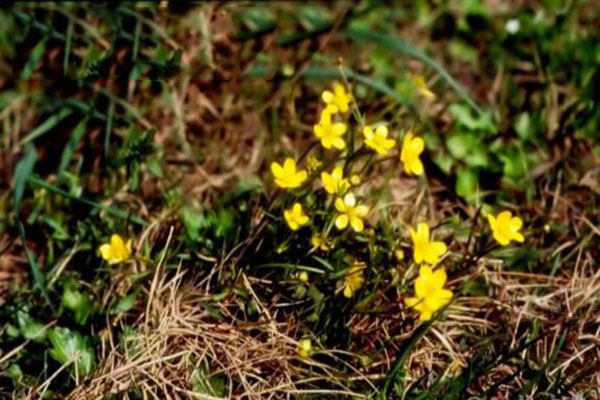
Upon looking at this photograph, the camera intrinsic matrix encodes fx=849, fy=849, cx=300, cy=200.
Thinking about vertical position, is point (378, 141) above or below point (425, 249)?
Answer: above

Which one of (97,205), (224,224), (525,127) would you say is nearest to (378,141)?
(224,224)

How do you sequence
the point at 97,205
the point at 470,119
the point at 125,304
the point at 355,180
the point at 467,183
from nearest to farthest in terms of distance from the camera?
the point at 355,180, the point at 125,304, the point at 97,205, the point at 467,183, the point at 470,119

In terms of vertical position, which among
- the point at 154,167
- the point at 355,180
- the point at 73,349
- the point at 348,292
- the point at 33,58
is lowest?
the point at 73,349

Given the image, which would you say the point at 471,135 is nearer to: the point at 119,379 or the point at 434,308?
the point at 434,308

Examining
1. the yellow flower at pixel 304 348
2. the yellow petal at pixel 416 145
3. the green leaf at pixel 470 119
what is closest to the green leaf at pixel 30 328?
the yellow flower at pixel 304 348

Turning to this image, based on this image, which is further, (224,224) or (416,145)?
(224,224)

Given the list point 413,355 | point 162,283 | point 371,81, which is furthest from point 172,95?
point 413,355

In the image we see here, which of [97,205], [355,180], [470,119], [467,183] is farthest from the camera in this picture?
[470,119]

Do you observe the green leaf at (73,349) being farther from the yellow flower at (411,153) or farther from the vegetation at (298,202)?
the yellow flower at (411,153)

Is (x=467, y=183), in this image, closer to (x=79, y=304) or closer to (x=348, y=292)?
(x=348, y=292)
